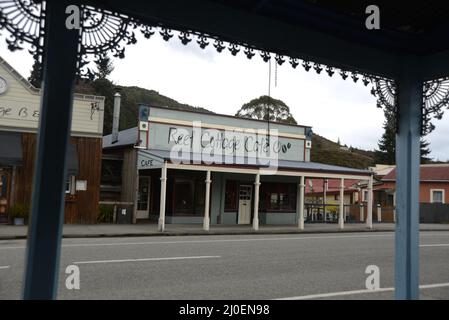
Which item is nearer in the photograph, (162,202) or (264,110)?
(162,202)

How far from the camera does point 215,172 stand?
22.7 metres

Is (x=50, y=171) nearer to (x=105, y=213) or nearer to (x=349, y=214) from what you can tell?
(x=105, y=213)

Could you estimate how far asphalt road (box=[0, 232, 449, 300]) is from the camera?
7.12 meters

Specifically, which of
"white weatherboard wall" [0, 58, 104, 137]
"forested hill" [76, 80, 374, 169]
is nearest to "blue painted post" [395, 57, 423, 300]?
"white weatherboard wall" [0, 58, 104, 137]

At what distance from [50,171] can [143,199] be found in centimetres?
2055

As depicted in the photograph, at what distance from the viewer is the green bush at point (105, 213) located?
21016mm

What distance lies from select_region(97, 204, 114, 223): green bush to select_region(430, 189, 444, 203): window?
25669 millimetres

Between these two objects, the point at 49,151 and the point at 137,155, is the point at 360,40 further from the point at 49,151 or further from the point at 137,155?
the point at 137,155

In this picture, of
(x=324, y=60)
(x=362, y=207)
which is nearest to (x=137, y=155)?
(x=362, y=207)

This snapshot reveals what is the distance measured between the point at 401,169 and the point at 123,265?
245 inches

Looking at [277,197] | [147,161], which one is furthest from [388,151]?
[147,161]

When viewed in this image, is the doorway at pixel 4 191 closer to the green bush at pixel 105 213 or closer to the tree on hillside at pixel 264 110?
the green bush at pixel 105 213

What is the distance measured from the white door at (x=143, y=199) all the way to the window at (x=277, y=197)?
6044 mm
